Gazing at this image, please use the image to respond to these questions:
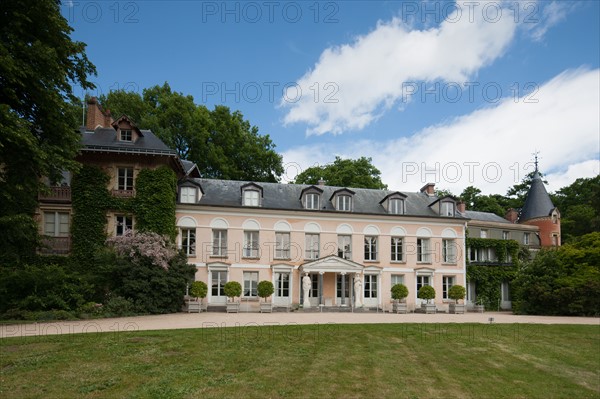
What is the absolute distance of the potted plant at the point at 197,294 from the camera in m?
23.5

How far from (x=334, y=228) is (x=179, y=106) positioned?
62.3 feet

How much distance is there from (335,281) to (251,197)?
23.9 feet

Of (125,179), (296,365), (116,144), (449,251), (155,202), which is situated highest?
(116,144)

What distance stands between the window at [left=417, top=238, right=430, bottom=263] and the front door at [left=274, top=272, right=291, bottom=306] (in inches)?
343

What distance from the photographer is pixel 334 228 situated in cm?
2895

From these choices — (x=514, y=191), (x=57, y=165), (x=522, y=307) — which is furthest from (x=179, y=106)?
(x=514, y=191)

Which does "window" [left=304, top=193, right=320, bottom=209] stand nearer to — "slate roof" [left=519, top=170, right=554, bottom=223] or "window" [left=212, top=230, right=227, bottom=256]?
"window" [left=212, top=230, right=227, bottom=256]

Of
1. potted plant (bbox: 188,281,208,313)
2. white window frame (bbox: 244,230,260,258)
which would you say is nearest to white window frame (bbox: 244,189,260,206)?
white window frame (bbox: 244,230,260,258)

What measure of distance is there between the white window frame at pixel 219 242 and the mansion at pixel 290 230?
0.06m

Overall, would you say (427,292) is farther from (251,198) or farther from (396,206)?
(251,198)

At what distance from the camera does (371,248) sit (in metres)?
29.5

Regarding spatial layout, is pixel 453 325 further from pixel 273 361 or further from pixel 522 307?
pixel 522 307

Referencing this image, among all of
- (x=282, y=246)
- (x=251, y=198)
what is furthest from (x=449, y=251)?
(x=251, y=198)

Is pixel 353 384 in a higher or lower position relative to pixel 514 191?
lower
